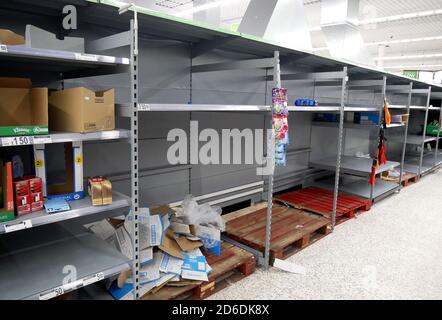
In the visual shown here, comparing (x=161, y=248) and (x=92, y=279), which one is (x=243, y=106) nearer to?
(x=161, y=248)

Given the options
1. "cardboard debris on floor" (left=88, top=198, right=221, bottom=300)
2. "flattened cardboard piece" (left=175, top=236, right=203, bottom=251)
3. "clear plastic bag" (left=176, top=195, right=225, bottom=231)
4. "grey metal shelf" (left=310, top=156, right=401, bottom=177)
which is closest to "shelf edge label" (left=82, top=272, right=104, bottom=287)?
"cardboard debris on floor" (left=88, top=198, right=221, bottom=300)

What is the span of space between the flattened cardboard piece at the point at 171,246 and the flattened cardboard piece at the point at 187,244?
0.08 feet

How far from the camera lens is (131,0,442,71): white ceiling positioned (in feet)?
25.1

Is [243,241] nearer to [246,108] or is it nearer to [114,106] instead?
[246,108]

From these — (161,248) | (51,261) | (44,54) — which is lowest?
(161,248)

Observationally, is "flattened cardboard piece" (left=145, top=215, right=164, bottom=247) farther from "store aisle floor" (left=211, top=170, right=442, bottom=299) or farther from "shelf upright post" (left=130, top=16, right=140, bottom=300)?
"store aisle floor" (left=211, top=170, right=442, bottom=299)

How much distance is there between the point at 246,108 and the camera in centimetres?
224

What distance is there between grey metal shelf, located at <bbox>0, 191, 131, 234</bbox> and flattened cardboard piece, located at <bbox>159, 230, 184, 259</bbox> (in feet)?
1.93

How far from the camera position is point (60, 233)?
199 centimetres

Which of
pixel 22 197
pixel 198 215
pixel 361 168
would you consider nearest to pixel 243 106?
pixel 198 215

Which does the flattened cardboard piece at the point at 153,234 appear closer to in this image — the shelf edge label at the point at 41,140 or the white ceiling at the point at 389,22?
the shelf edge label at the point at 41,140

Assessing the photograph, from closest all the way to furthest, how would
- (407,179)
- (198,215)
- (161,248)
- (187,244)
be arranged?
(161,248)
(187,244)
(198,215)
(407,179)

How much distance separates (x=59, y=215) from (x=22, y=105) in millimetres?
568

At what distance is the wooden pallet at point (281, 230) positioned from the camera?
277cm
